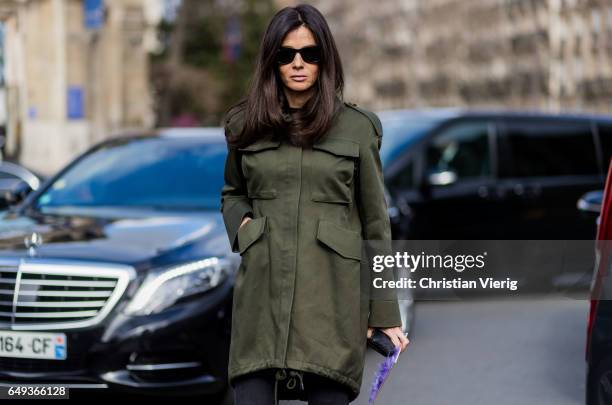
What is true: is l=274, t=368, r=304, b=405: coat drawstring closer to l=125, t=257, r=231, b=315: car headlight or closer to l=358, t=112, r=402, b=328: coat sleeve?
l=358, t=112, r=402, b=328: coat sleeve

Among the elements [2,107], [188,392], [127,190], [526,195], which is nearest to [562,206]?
[526,195]

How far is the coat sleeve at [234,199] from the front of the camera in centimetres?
389

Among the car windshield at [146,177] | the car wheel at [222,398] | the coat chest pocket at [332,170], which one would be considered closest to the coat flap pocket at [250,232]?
the coat chest pocket at [332,170]

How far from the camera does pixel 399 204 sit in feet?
33.5

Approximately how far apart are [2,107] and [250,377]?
3059 centimetres

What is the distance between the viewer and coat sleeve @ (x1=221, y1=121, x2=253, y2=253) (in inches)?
153

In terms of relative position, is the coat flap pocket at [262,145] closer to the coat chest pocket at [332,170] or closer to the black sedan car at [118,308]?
the coat chest pocket at [332,170]

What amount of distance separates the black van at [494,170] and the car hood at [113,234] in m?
3.78

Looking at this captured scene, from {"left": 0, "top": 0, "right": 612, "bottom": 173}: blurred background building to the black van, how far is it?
2179 cm

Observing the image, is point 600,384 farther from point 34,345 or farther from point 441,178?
point 441,178

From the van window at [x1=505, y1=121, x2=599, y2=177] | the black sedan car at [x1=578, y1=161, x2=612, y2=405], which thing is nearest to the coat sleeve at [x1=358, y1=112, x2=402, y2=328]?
A: the black sedan car at [x1=578, y1=161, x2=612, y2=405]

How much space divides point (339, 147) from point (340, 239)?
269 mm

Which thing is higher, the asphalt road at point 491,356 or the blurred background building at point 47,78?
the asphalt road at point 491,356

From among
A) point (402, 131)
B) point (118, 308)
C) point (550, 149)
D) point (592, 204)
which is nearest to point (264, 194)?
point (118, 308)
